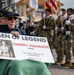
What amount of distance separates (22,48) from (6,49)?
131 millimetres

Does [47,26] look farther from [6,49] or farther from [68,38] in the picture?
[6,49]

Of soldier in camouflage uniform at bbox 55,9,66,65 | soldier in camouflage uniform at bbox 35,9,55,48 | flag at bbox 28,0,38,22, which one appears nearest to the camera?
soldier in camouflage uniform at bbox 55,9,66,65

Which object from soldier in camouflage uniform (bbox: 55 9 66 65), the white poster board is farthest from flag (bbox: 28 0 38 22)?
the white poster board

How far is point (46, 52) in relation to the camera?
258 cm

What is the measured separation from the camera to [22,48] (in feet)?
8.18

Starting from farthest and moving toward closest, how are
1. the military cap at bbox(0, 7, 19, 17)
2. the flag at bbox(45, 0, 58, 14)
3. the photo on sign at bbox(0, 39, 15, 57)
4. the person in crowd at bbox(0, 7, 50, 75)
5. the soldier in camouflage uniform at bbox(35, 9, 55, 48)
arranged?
1. the flag at bbox(45, 0, 58, 14)
2. the soldier in camouflage uniform at bbox(35, 9, 55, 48)
3. the military cap at bbox(0, 7, 19, 17)
4. the photo on sign at bbox(0, 39, 15, 57)
5. the person in crowd at bbox(0, 7, 50, 75)

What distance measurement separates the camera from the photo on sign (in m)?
2.42

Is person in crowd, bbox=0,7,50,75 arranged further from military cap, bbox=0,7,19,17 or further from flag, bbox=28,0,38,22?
flag, bbox=28,0,38,22

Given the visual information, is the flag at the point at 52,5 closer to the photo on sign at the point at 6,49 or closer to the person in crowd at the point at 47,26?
the person in crowd at the point at 47,26

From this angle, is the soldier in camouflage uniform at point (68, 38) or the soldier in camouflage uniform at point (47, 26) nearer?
the soldier in camouflage uniform at point (68, 38)

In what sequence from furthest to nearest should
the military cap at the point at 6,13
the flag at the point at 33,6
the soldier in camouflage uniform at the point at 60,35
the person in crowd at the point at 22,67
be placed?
the flag at the point at 33,6 < the soldier in camouflage uniform at the point at 60,35 < the military cap at the point at 6,13 < the person in crowd at the point at 22,67

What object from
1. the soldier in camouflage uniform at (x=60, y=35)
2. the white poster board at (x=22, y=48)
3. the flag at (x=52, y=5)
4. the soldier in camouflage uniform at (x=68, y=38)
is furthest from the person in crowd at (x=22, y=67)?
the flag at (x=52, y=5)

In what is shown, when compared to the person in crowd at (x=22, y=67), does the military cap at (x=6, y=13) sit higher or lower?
higher

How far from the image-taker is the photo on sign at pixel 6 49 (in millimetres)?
2416
